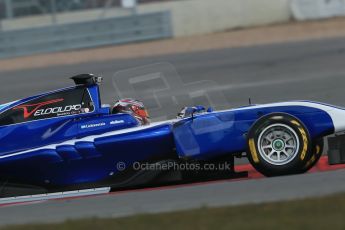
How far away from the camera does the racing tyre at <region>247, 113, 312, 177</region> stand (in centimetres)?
649

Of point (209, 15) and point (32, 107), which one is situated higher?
point (209, 15)

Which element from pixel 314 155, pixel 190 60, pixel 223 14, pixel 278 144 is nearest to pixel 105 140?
pixel 278 144

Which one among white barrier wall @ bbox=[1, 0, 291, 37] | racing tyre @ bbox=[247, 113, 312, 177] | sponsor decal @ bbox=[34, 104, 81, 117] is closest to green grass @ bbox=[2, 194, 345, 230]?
racing tyre @ bbox=[247, 113, 312, 177]

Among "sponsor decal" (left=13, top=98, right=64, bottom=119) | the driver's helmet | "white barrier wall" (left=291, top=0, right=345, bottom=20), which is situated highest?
"white barrier wall" (left=291, top=0, right=345, bottom=20)

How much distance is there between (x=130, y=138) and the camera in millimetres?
7000

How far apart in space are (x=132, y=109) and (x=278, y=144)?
5.92 feet

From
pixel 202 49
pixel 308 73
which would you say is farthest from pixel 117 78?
pixel 202 49

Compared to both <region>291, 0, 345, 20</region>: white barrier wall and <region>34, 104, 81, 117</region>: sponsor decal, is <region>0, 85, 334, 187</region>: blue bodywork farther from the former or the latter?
<region>291, 0, 345, 20</region>: white barrier wall

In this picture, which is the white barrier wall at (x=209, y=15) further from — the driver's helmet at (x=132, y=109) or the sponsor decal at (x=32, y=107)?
the sponsor decal at (x=32, y=107)

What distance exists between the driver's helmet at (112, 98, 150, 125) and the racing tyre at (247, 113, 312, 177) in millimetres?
1430

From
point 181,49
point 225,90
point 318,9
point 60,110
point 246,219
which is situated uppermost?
point 318,9

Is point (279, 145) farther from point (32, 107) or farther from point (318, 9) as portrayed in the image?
point (318, 9)

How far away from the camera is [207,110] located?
23.9 feet

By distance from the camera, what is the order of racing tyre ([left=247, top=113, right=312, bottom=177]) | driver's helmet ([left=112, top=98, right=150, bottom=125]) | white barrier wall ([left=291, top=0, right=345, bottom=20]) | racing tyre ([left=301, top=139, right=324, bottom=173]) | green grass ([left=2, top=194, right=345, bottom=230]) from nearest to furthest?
green grass ([left=2, top=194, right=345, bottom=230]) → racing tyre ([left=247, top=113, right=312, bottom=177]) → racing tyre ([left=301, top=139, right=324, bottom=173]) → driver's helmet ([left=112, top=98, right=150, bottom=125]) → white barrier wall ([left=291, top=0, right=345, bottom=20])
